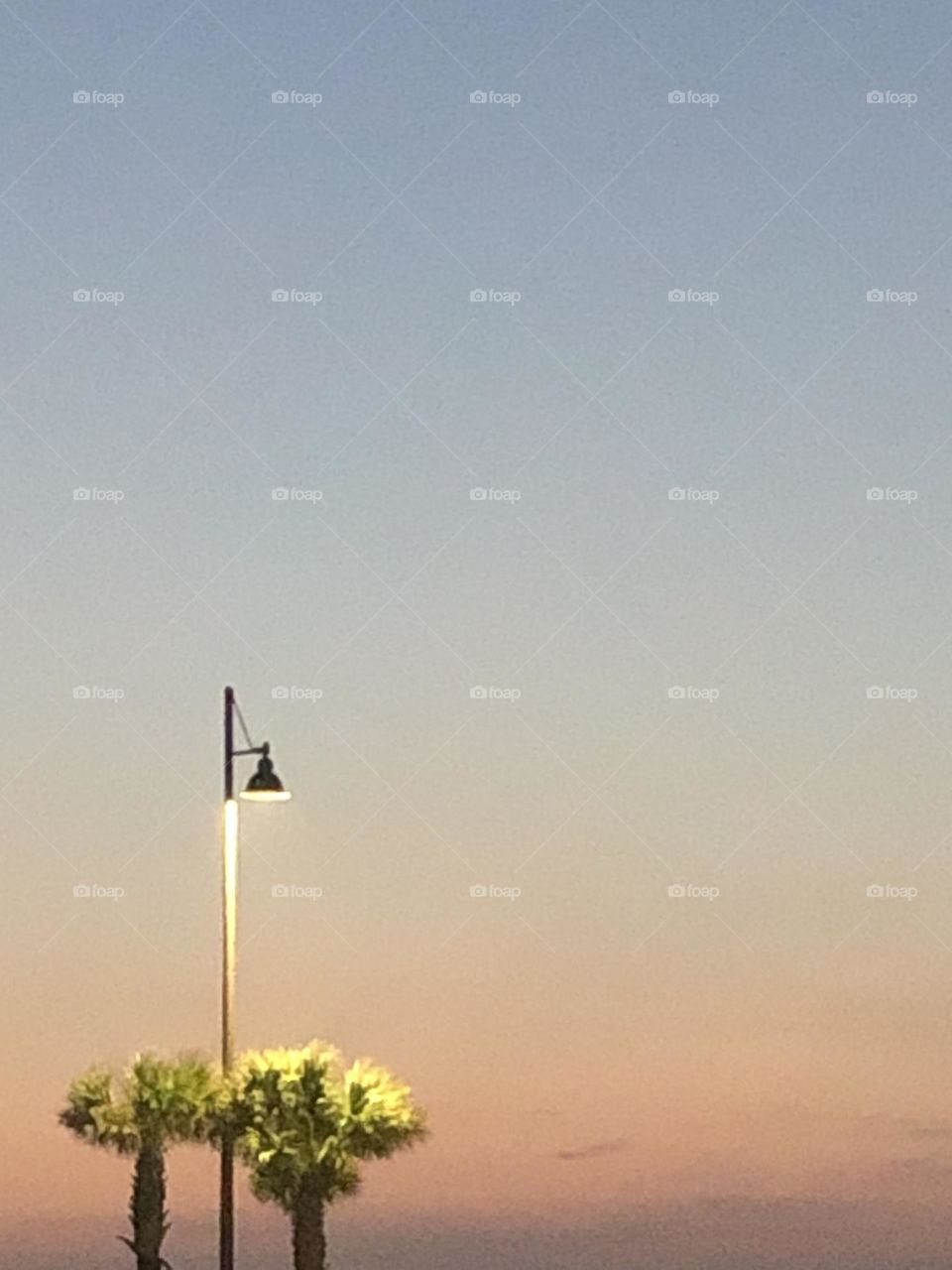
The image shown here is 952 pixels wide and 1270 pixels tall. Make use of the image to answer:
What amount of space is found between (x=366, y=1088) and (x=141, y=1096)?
11.3 feet

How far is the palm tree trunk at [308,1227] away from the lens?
3397cm

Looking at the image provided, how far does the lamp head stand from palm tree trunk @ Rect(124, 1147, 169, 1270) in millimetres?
6207

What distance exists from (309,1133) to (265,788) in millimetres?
4949

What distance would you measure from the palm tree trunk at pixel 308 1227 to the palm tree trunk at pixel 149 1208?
108 inches

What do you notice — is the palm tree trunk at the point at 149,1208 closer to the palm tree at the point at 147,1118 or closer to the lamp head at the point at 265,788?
the palm tree at the point at 147,1118

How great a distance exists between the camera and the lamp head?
32.7m

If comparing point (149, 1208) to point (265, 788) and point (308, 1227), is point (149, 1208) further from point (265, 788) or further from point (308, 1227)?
point (265, 788)

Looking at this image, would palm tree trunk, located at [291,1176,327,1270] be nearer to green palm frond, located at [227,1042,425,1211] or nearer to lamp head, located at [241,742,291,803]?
green palm frond, located at [227,1042,425,1211]

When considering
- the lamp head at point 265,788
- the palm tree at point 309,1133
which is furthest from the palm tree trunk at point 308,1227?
the lamp head at point 265,788

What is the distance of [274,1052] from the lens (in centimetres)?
3494

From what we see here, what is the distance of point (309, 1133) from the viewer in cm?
3409

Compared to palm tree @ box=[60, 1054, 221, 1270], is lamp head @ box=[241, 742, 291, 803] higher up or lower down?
higher up

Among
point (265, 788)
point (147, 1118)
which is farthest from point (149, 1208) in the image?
point (265, 788)

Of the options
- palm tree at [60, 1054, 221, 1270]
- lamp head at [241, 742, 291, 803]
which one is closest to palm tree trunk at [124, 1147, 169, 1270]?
palm tree at [60, 1054, 221, 1270]
